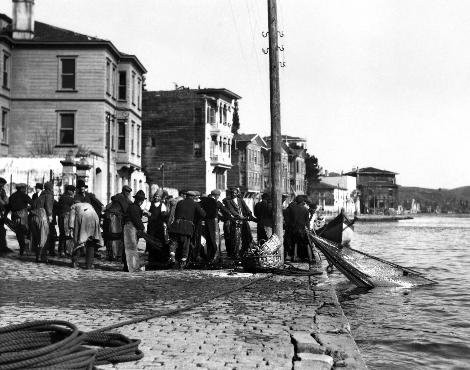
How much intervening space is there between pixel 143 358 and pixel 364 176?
172 m

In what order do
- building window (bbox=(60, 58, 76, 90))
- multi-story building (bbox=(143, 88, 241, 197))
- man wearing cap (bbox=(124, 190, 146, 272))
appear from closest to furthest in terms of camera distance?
man wearing cap (bbox=(124, 190, 146, 272)) < building window (bbox=(60, 58, 76, 90)) < multi-story building (bbox=(143, 88, 241, 197))

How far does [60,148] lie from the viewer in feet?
124

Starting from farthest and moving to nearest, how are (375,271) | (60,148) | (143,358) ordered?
1. (60,148)
2. (375,271)
3. (143,358)

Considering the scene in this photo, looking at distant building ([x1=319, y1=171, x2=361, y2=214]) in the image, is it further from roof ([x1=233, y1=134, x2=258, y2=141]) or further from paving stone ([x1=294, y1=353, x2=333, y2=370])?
paving stone ([x1=294, y1=353, x2=333, y2=370])

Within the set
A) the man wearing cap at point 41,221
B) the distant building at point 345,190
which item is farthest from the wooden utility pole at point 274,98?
the distant building at point 345,190

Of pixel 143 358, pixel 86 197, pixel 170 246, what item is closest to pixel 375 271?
pixel 170 246

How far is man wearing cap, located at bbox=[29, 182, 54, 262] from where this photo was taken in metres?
15.5

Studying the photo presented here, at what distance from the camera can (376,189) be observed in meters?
168

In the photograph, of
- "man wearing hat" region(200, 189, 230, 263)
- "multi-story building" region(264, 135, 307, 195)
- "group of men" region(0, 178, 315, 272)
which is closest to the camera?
"group of men" region(0, 178, 315, 272)

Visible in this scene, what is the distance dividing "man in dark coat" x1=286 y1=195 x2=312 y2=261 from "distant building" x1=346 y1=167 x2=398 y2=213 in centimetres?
14703

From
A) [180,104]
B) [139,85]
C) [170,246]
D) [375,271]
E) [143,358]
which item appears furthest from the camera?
[180,104]

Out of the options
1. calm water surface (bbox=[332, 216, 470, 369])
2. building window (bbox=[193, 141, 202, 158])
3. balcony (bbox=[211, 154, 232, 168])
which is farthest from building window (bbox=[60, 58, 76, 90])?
calm water surface (bbox=[332, 216, 470, 369])

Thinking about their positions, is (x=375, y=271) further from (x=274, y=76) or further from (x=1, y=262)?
(x=1, y=262)

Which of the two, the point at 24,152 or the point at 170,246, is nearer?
the point at 170,246
